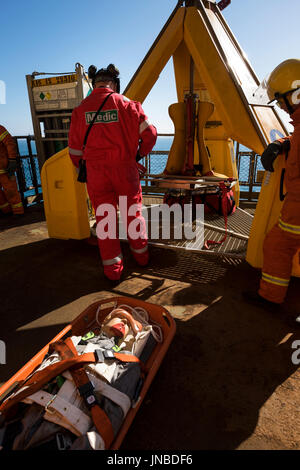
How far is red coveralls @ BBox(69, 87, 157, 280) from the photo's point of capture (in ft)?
8.01

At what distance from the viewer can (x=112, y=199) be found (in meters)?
2.71

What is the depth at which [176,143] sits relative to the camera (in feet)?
13.7

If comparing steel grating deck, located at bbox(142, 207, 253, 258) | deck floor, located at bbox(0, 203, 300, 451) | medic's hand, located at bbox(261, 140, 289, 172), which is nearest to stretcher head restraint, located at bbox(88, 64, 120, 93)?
medic's hand, located at bbox(261, 140, 289, 172)

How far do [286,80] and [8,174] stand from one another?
14.8ft

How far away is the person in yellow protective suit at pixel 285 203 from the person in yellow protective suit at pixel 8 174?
4210mm

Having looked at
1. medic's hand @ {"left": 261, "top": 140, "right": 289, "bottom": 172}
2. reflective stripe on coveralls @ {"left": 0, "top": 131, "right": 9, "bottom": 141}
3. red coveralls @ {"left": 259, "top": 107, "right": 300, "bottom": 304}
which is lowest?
red coveralls @ {"left": 259, "top": 107, "right": 300, "bottom": 304}

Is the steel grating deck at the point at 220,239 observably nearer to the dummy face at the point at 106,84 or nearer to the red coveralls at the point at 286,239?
the red coveralls at the point at 286,239

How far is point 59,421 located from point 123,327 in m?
0.64

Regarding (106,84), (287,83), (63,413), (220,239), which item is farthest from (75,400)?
(220,239)

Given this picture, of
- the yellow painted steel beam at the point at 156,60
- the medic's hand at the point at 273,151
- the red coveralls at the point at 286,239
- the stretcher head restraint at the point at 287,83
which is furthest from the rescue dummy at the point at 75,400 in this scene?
the yellow painted steel beam at the point at 156,60

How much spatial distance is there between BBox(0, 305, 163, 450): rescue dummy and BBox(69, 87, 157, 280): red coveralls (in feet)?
4.53

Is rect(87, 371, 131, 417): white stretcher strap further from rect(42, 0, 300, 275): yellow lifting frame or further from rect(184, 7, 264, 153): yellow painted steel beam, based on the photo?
rect(184, 7, 264, 153): yellow painted steel beam
